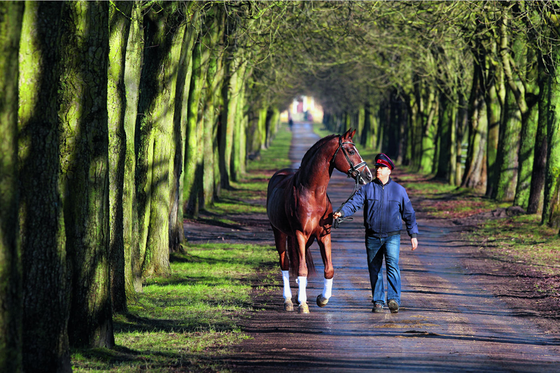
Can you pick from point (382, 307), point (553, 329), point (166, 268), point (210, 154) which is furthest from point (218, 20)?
point (553, 329)

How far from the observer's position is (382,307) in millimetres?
10047

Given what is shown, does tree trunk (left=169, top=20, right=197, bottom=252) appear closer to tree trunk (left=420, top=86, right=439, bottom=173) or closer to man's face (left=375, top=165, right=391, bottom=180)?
man's face (left=375, top=165, right=391, bottom=180)

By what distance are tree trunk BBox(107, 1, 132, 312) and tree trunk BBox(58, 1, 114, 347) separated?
5.57ft

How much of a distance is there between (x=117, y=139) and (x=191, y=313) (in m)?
2.62

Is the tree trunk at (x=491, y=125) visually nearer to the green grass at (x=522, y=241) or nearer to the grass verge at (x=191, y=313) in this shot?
the green grass at (x=522, y=241)

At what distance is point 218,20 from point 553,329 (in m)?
14.2

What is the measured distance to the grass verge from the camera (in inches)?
295

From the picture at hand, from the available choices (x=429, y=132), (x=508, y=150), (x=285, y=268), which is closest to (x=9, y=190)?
(x=285, y=268)

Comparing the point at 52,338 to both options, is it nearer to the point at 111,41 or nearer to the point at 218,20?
the point at 111,41

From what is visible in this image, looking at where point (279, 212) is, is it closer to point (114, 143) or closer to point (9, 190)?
point (114, 143)

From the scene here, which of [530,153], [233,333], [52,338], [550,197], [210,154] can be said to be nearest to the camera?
[52,338]

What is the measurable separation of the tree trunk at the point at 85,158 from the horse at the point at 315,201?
300cm

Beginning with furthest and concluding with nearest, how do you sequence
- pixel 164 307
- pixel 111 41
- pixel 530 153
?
pixel 530 153, pixel 164 307, pixel 111 41

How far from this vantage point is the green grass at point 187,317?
7.49 m
